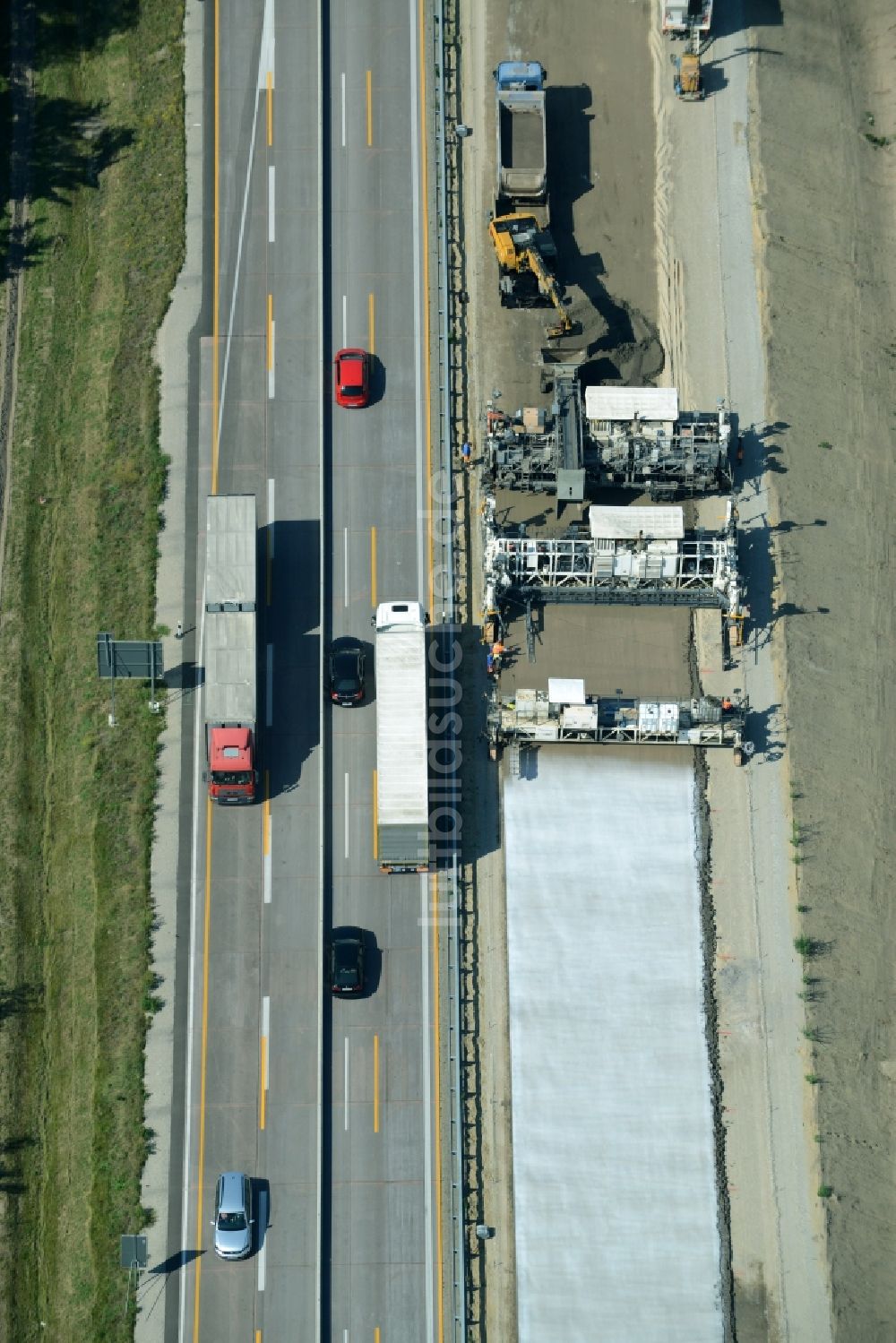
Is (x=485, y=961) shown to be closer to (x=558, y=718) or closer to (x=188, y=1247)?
(x=558, y=718)

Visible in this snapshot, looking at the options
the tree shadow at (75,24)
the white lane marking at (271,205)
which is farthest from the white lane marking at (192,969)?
the tree shadow at (75,24)

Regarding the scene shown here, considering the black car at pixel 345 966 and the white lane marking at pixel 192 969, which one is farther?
the black car at pixel 345 966

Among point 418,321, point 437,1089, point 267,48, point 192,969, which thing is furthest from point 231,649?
point 267,48

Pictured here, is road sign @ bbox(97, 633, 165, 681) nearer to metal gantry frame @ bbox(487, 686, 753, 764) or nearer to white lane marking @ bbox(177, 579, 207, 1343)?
white lane marking @ bbox(177, 579, 207, 1343)

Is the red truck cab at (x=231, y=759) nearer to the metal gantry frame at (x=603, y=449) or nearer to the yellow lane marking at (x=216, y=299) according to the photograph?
the yellow lane marking at (x=216, y=299)

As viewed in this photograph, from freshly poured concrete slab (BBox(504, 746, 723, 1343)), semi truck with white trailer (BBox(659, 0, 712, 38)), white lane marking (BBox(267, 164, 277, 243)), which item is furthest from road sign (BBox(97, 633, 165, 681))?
semi truck with white trailer (BBox(659, 0, 712, 38))

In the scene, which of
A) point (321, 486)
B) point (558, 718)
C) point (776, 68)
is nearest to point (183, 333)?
point (321, 486)
